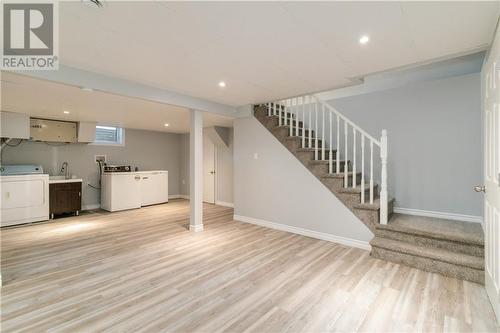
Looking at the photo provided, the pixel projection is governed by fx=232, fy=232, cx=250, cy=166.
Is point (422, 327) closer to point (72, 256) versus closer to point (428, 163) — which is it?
point (428, 163)

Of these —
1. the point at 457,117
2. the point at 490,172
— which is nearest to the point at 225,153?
the point at 457,117

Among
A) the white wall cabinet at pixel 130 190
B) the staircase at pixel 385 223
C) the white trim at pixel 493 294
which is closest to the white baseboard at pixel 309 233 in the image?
the staircase at pixel 385 223

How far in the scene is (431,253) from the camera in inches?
104

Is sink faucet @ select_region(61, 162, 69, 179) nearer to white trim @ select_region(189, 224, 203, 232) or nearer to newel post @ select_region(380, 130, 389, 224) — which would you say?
white trim @ select_region(189, 224, 203, 232)

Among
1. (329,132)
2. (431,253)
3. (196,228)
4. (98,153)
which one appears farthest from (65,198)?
(431,253)

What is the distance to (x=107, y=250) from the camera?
3262mm

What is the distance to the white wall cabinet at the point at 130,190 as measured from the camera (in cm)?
575

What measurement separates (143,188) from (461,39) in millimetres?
6668

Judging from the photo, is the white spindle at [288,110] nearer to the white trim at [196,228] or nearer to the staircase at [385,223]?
the staircase at [385,223]

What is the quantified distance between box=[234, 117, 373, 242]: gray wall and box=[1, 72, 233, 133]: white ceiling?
1.06 meters

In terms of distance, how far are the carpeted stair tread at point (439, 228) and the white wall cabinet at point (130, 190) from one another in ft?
18.4

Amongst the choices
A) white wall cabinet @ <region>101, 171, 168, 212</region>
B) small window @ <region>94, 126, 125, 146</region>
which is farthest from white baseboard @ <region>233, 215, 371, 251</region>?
small window @ <region>94, 126, 125, 146</region>

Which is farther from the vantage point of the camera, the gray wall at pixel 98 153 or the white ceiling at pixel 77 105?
the gray wall at pixel 98 153

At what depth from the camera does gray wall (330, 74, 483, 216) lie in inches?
130
